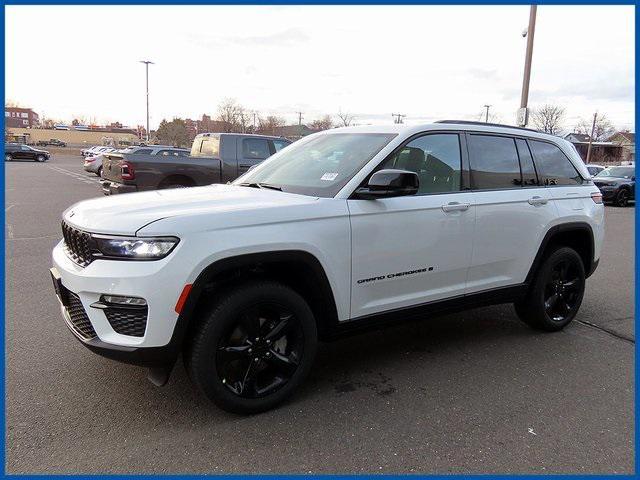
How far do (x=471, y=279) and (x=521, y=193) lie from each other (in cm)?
93

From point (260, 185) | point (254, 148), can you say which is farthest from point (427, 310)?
point (254, 148)

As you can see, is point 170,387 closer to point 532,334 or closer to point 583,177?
point 532,334

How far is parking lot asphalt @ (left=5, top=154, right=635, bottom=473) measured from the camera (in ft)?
8.71

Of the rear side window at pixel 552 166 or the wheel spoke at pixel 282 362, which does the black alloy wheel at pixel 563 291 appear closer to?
the rear side window at pixel 552 166

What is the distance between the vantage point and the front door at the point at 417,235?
328 cm

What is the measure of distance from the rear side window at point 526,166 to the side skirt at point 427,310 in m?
0.93

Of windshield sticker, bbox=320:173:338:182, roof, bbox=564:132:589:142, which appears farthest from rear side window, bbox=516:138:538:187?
roof, bbox=564:132:589:142

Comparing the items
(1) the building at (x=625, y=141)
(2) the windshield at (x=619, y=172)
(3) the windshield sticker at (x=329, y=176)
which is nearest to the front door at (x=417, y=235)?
(3) the windshield sticker at (x=329, y=176)

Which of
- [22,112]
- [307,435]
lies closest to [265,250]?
[307,435]

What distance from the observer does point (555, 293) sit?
15.0 ft

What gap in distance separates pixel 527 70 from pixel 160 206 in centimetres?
1471

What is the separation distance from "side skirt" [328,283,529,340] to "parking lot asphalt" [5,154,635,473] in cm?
42

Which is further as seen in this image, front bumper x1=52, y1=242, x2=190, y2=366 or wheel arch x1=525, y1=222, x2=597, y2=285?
wheel arch x1=525, y1=222, x2=597, y2=285

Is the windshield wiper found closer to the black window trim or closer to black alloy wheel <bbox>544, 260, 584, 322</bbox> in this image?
the black window trim
